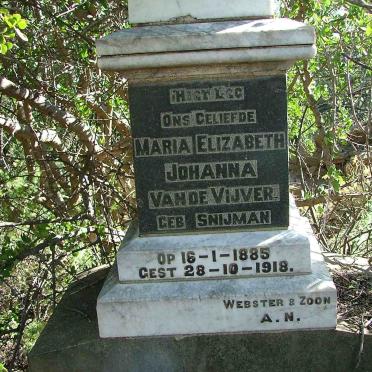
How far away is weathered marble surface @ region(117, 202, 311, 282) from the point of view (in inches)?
104

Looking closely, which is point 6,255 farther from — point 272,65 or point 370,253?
point 370,253

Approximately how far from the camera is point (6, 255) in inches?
127

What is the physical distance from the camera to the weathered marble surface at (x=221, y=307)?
2.60 m

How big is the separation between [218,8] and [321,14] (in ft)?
7.67

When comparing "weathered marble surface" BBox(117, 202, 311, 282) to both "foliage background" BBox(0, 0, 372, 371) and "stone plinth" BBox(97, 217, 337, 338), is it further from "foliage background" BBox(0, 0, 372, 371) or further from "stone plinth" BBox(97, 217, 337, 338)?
"foliage background" BBox(0, 0, 372, 371)

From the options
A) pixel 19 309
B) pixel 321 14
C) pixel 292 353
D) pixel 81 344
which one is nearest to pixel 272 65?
pixel 292 353

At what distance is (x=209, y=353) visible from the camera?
2.63 m

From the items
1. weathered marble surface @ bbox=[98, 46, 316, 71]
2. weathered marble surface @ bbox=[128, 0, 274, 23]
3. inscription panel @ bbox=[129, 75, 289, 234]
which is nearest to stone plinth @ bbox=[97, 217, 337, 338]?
inscription panel @ bbox=[129, 75, 289, 234]

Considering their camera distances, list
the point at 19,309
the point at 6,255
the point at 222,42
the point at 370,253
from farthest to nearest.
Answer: the point at 370,253
the point at 19,309
the point at 6,255
the point at 222,42

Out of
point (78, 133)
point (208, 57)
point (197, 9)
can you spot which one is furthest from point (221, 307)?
point (78, 133)

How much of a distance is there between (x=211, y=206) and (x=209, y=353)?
2.25 ft

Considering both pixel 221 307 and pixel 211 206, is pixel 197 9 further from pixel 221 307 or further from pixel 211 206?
pixel 221 307

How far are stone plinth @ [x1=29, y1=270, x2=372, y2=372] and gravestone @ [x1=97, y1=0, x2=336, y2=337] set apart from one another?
48 millimetres

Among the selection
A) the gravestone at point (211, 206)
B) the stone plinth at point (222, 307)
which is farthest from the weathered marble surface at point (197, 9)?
the stone plinth at point (222, 307)
